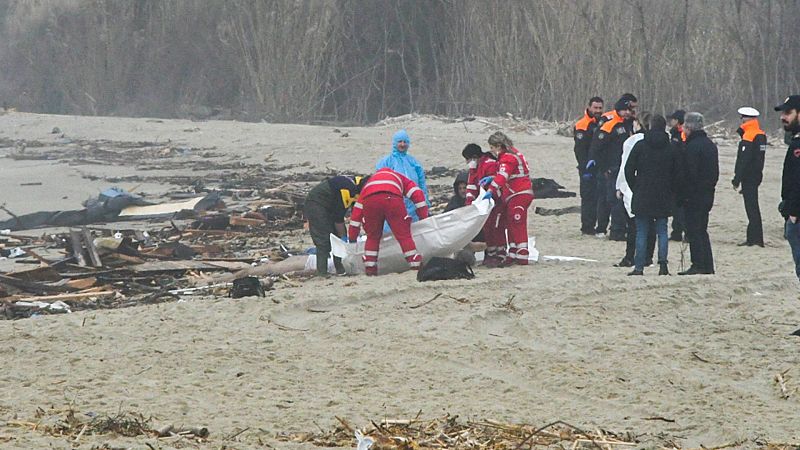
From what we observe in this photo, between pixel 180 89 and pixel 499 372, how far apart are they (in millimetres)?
42508

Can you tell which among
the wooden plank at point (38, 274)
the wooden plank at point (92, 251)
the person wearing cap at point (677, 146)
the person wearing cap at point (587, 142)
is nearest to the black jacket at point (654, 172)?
the person wearing cap at point (677, 146)

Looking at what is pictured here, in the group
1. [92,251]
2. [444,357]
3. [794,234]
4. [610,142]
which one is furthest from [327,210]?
[794,234]

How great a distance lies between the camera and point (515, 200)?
Result: 13.1 meters

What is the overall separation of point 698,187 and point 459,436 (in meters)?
6.06

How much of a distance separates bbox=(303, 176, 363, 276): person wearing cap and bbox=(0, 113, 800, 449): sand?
1.24 feet

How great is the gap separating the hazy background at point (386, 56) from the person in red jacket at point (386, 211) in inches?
769

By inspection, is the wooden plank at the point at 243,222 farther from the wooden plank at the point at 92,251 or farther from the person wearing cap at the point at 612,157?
the person wearing cap at the point at 612,157

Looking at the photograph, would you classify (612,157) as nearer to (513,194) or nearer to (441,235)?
(513,194)

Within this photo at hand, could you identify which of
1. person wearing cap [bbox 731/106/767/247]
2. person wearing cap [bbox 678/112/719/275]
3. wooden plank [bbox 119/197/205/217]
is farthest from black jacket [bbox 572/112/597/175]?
wooden plank [bbox 119/197/205/217]

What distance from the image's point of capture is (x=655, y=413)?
307 inches

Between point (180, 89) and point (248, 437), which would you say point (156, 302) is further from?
point (180, 89)

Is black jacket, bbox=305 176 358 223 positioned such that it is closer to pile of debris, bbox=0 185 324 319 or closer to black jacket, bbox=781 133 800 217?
pile of debris, bbox=0 185 324 319

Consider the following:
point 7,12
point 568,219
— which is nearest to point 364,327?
point 568,219

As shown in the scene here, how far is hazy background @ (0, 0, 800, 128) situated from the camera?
1251 inches
